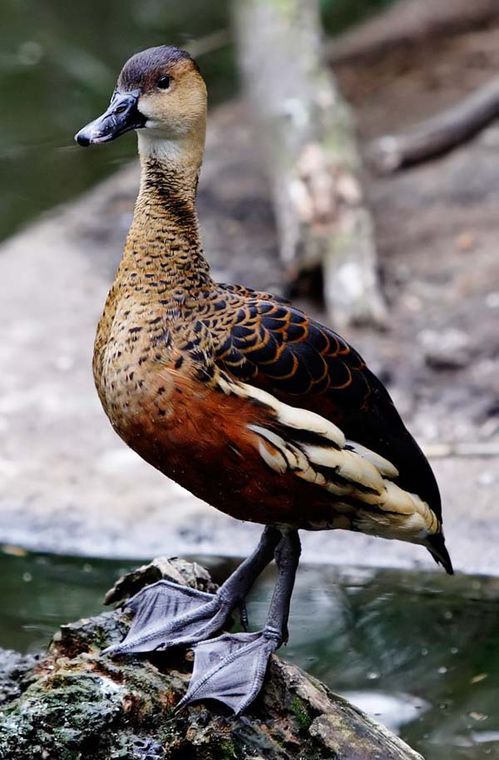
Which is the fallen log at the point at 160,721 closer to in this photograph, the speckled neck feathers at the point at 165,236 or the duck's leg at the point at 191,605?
the duck's leg at the point at 191,605

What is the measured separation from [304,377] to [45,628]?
2369 millimetres

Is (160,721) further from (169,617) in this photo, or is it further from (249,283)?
(249,283)

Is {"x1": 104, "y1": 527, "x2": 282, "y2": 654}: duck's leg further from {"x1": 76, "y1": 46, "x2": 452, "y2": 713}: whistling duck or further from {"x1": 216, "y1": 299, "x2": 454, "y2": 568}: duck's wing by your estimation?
{"x1": 216, "y1": 299, "x2": 454, "y2": 568}: duck's wing

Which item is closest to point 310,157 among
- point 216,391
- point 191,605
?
point 191,605

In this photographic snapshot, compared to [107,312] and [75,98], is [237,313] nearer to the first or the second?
[107,312]

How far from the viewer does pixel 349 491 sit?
372cm

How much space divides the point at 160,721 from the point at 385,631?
2.13 metres

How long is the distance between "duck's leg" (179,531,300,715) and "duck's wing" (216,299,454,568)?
1.34 feet

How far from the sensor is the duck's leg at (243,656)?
11.8 ft

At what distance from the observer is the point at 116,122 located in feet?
11.6

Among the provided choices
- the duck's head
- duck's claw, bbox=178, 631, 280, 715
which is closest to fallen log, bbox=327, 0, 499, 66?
the duck's head

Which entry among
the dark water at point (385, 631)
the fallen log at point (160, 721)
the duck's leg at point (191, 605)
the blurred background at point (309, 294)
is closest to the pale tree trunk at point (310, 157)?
the blurred background at point (309, 294)

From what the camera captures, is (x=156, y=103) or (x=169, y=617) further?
(x=169, y=617)

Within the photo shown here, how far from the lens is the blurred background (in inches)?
218
